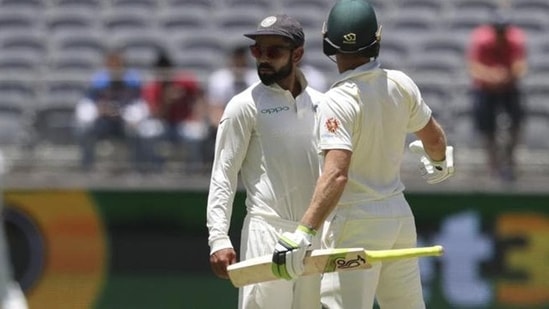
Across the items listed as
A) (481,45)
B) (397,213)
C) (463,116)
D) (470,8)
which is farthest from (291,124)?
(470,8)

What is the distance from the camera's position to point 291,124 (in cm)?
699

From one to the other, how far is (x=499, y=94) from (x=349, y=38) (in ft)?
17.4

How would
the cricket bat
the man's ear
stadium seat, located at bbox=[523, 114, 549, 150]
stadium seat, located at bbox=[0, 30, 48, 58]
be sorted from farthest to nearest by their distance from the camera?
stadium seat, located at bbox=[0, 30, 48, 58] < stadium seat, located at bbox=[523, 114, 549, 150] < the man's ear < the cricket bat

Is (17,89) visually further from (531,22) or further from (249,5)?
(531,22)

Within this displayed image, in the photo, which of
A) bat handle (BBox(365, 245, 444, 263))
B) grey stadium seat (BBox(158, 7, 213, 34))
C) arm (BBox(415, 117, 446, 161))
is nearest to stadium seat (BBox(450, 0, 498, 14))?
grey stadium seat (BBox(158, 7, 213, 34))

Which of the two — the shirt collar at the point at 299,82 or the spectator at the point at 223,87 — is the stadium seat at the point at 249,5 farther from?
the shirt collar at the point at 299,82

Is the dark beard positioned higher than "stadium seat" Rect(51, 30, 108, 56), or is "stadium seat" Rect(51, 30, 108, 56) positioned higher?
"stadium seat" Rect(51, 30, 108, 56)

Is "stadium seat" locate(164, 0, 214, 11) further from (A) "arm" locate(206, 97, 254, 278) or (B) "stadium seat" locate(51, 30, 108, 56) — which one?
(A) "arm" locate(206, 97, 254, 278)

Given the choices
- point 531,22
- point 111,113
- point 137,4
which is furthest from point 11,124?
point 531,22

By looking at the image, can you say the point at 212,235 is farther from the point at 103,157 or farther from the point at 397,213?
the point at 103,157

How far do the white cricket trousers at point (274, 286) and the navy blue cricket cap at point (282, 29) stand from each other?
874 millimetres

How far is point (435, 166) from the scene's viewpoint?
711 centimetres

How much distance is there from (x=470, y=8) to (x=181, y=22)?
2898 mm

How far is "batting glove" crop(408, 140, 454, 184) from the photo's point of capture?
7077mm
